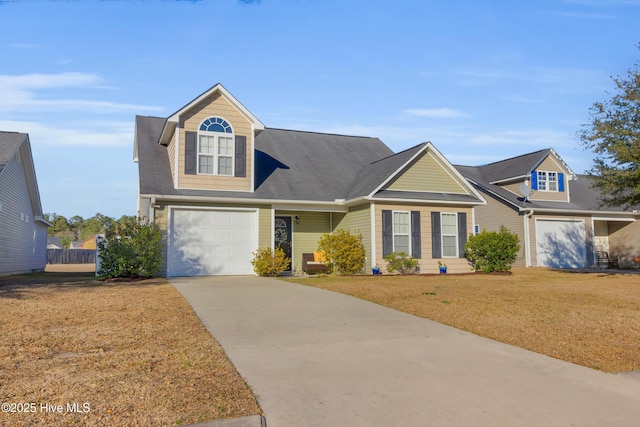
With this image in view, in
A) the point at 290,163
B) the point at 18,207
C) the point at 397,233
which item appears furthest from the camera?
the point at 18,207

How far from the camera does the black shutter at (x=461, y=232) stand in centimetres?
1940

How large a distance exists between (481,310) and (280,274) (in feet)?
32.6

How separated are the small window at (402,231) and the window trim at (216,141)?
6.29 m

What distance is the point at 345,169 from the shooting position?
21.4m

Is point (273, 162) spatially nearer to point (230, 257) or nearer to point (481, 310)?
point (230, 257)

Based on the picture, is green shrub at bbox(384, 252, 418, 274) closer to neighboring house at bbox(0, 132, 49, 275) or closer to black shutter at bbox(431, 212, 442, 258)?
black shutter at bbox(431, 212, 442, 258)

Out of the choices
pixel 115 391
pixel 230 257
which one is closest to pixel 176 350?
pixel 115 391

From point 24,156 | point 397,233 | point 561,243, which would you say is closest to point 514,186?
point 561,243

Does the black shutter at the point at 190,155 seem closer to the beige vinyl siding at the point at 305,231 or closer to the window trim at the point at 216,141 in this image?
the window trim at the point at 216,141

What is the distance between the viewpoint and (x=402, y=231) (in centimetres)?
1856

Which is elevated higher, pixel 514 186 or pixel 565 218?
pixel 514 186

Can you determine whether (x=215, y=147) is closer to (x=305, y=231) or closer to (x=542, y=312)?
(x=305, y=231)

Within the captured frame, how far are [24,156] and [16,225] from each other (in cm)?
304

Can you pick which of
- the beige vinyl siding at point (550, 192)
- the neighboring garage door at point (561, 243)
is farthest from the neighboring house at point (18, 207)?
the beige vinyl siding at point (550, 192)
